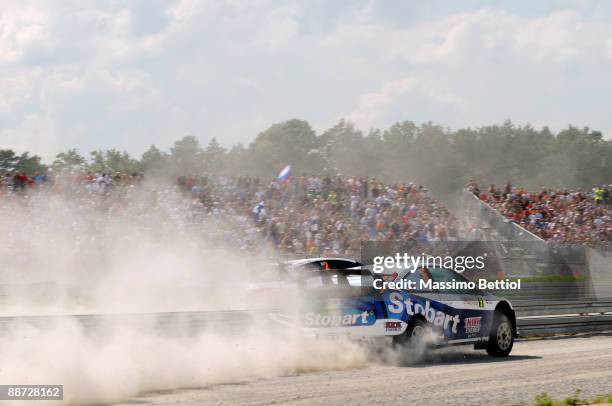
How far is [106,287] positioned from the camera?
64.6 feet

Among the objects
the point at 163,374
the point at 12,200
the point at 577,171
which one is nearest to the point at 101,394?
the point at 163,374

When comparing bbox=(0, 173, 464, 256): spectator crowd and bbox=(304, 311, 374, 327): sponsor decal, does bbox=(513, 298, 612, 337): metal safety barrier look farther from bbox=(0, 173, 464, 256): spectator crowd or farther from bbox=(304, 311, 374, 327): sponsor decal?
bbox=(304, 311, 374, 327): sponsor decal

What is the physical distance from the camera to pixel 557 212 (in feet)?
94.2

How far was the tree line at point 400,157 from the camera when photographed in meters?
27.3

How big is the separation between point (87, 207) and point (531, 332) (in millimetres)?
11030

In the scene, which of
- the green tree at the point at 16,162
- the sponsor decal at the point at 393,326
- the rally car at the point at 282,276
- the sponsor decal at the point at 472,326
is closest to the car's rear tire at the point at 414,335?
the sponsor decal at the point at 393,326

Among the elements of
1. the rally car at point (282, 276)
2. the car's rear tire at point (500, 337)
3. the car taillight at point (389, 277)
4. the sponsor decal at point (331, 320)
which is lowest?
the car's rear tire at point (500, 337)

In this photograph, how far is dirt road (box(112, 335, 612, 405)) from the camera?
29.6ft

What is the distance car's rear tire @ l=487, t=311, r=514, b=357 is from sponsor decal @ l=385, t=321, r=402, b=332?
1963 millimetres

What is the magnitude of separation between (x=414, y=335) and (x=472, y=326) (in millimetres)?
1249

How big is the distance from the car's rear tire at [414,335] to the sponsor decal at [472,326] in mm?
834

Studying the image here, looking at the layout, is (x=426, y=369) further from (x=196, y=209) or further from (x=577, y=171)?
(x=577, y=171)

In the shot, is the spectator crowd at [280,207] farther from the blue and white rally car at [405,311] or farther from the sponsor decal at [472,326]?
the sponsor decal at [472,326]

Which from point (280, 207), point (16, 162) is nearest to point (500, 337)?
point (280, 207)
